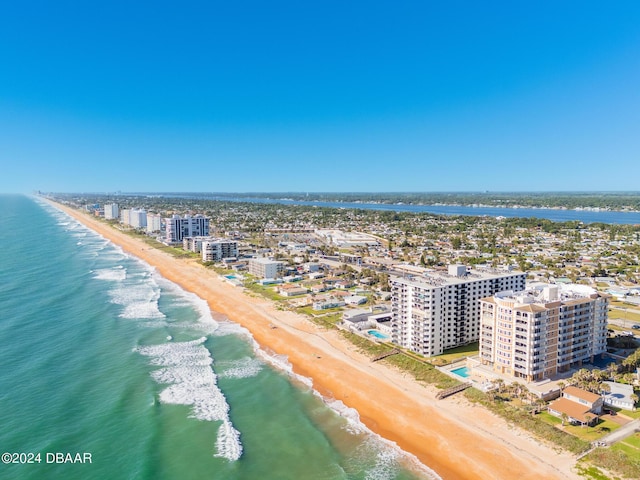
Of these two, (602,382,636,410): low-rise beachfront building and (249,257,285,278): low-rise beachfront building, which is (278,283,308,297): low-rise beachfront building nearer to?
(249,257,285,278): low-rise beachfront building

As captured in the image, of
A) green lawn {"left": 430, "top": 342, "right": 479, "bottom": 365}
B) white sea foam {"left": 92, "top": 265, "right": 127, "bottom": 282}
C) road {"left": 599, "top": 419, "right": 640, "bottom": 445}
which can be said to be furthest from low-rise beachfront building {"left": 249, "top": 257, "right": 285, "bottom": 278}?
road {"left": 599, "top": 419, "right": 640, "bottom": 445}

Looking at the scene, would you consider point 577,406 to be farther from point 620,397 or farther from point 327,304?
point 327,304

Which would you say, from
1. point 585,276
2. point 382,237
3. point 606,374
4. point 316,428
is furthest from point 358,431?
point 382,237

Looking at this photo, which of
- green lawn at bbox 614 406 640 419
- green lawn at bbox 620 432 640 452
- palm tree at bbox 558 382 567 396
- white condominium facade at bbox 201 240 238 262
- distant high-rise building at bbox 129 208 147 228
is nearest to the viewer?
green lawn at bbox 620 432 640 452

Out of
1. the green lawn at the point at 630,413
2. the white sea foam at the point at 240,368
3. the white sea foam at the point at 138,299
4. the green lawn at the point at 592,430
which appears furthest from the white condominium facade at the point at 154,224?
the green lawn at the point at 630,413

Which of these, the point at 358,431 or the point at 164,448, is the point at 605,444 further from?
the point at 164,448

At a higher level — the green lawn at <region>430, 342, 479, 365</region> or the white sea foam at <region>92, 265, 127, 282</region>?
the white sea foam at <region>92, 265, 127, 282</region>

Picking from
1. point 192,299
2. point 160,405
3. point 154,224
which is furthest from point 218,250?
point 160,405
